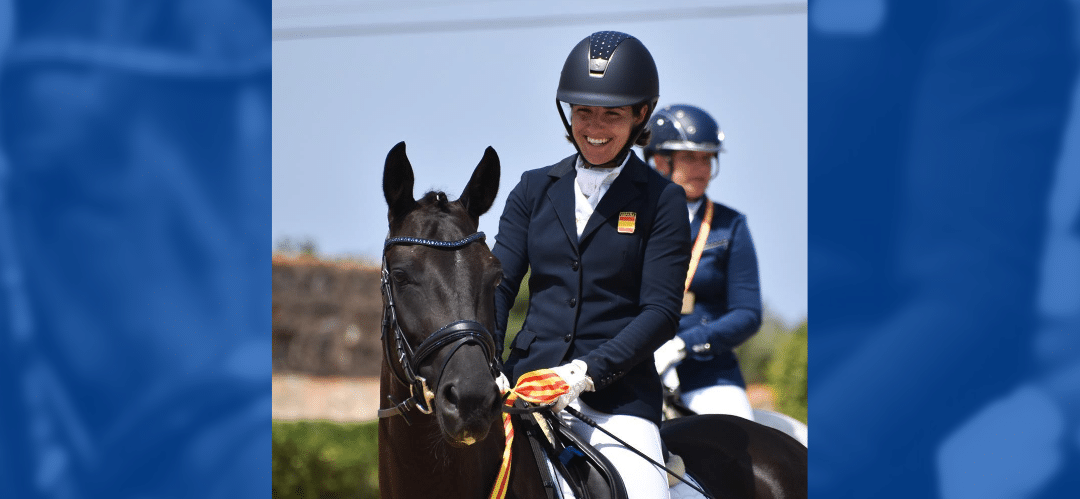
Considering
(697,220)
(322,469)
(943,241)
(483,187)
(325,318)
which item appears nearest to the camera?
(943,241)

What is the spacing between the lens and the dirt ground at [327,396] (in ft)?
74.7

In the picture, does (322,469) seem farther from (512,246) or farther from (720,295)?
(512,246)

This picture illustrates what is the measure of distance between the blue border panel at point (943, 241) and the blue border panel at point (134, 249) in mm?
1777

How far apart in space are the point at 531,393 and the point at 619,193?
868 millimetres

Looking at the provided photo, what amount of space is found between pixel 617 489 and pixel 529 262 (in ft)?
3.11

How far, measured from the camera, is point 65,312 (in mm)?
3410

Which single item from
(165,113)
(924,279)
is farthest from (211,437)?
(924,279)

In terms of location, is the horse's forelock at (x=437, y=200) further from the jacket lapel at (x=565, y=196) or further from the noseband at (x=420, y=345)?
the jacket lapel at (x=565, y=196)

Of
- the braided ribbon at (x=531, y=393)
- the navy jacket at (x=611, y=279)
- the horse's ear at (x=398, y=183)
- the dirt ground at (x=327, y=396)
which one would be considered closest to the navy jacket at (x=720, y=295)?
the navy jacket at (x=611, y=279)

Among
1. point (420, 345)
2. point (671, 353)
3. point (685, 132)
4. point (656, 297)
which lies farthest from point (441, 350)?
point (685, 132)

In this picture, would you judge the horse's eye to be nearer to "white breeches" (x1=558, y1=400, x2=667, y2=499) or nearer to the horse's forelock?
the horse's forelock

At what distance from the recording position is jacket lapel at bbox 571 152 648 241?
362 cm

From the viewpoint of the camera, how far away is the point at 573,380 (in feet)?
10.8

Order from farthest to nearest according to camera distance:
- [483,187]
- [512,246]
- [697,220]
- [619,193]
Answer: [697,220] < [512,246] < [619,193] < [483,187]
